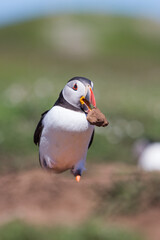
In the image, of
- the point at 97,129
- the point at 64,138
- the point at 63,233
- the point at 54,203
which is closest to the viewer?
the point at 63,233

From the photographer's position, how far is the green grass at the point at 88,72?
12117 millimetres

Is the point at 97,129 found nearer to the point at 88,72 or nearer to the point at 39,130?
the point at 39,130

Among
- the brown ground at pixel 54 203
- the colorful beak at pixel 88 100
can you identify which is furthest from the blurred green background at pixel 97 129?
the colorful beak at pixel 88 100

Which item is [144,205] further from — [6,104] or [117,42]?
[117,42]

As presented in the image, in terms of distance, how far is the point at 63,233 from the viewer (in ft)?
15.0

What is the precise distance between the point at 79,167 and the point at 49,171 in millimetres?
397

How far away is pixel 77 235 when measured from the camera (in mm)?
4531

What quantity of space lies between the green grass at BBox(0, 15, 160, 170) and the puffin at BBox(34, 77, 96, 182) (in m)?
5.03

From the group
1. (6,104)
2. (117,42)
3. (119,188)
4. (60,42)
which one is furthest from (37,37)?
(119,188)

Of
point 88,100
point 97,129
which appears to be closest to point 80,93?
point 88,100

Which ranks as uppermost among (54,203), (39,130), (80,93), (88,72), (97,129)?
(88,72)

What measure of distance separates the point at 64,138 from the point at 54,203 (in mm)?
926

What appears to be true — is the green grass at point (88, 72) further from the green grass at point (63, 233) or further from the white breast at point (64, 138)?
the green grass at point (63, 233)

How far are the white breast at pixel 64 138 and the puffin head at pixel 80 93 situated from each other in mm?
79
